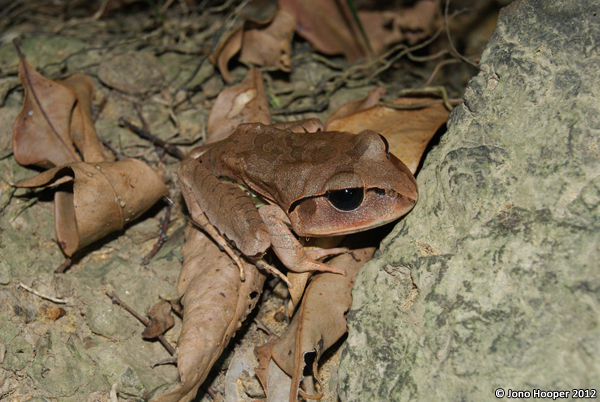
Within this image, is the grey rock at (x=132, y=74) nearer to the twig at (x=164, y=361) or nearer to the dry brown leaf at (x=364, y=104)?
the dry brown leaf at (x=364, y=104)

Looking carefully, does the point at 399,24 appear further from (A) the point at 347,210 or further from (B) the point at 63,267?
(B) the point at 63,267

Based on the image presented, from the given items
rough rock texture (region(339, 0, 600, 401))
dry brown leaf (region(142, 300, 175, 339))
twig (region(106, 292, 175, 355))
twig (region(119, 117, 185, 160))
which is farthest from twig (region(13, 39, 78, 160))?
rough rock texture (region(339, 0, 600, 401))

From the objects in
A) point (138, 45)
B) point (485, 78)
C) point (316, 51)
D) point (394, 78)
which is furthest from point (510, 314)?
point (138, 45)

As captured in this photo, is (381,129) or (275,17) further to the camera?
(275,17)

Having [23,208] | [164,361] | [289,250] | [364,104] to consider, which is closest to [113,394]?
[164,361]

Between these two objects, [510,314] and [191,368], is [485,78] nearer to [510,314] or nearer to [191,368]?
[510,314]

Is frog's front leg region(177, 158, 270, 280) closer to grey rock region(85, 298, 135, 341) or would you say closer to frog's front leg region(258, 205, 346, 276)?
frog's front leg region(258, 205, 346, 276)

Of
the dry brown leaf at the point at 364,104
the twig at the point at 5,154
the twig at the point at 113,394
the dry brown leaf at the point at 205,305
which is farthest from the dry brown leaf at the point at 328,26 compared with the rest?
the twig at the point at 113,394
